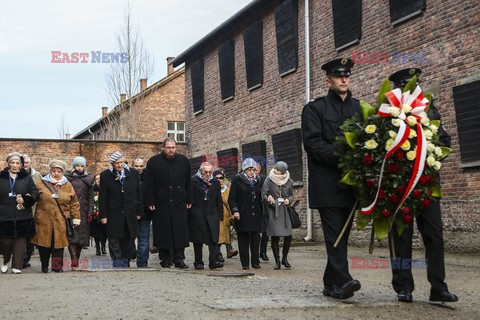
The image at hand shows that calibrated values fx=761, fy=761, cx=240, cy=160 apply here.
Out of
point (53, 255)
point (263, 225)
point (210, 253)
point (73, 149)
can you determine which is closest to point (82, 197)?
point (53, 255)

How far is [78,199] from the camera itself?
41.5ft

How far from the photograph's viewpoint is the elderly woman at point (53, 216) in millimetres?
11555

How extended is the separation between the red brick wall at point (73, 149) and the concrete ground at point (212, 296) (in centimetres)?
1642

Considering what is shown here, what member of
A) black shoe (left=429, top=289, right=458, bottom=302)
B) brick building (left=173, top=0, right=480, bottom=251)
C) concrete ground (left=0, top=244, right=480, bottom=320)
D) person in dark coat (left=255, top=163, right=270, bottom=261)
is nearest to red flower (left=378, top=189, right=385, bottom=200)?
concrete ground (left=0, top=244, right=480, bottom=320)

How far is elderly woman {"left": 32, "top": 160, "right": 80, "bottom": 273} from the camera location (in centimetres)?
1156

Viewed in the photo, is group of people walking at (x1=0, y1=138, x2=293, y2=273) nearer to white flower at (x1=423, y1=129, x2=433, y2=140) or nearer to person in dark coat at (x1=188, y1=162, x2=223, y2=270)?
person in dark coat at (x1=188, y1=162, x2=223, y2=270)

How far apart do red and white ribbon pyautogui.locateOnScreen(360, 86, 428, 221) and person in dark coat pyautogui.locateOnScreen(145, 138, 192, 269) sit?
19.0 feet

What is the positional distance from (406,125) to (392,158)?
0.32m

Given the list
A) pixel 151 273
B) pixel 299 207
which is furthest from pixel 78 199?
pixel 299 207

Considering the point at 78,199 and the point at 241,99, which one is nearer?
the point at 78,199

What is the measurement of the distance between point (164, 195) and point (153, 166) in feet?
1.63

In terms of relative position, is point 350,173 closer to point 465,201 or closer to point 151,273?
point 151,273

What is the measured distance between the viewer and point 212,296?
7.40 meters

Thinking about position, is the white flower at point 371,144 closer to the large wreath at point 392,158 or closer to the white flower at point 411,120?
the large wreath at point 392,158
